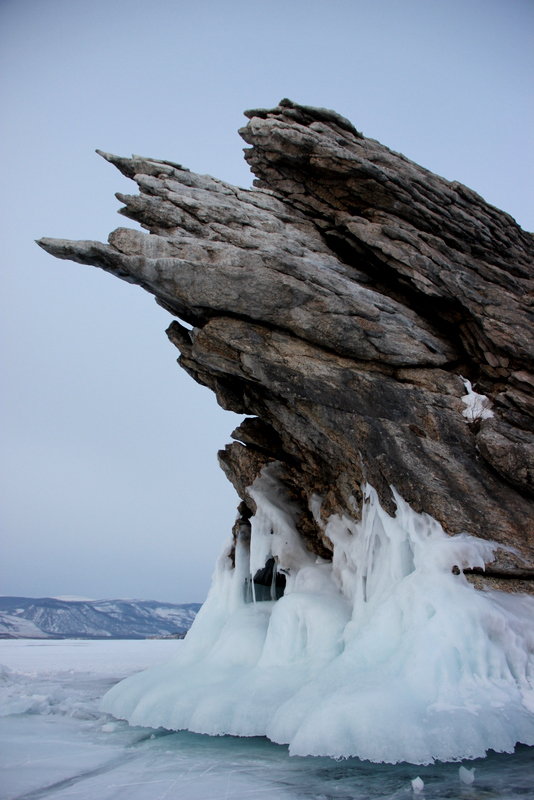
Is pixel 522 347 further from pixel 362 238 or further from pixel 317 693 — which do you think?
pixel 317 693

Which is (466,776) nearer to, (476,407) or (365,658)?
(365,658)

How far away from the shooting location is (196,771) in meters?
9.30

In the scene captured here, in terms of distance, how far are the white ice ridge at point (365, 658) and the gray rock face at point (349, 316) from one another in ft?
3.03

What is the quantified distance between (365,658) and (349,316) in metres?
7.94

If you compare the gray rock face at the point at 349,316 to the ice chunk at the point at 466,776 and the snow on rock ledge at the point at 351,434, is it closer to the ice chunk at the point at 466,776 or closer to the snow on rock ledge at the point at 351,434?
the snow on rock ledge at the point at 351,434

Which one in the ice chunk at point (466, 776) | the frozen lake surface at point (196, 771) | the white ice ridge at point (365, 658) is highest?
the white ice ridge at point (365, 658)

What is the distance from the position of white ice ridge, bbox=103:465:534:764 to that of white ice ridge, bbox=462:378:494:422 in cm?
282

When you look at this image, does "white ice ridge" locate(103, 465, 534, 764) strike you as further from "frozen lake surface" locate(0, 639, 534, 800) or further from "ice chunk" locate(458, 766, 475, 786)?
"frozen lake surface" locate(0, 639, 534, 800)

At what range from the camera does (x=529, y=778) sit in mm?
8359

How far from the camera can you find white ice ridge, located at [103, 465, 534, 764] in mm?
9016

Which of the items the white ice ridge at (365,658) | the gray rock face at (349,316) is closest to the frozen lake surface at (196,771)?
the white ice ridge at (365,658)

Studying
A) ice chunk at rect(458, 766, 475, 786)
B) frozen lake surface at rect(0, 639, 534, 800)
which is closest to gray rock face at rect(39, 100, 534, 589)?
ice chunk at rect(458, 766, 475, 786)

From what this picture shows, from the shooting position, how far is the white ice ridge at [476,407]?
1343 cm

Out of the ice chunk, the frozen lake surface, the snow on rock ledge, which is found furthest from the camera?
the snow on rock ledge
